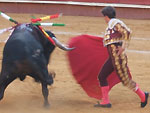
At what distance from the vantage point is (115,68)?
4316 mm

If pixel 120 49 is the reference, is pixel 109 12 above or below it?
above

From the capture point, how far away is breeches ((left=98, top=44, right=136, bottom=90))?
427 cm

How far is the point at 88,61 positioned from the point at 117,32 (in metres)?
0.80

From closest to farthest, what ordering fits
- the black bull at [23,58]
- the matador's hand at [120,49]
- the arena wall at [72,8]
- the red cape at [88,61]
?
the black bull at [23,58], the matador's hand at [120,49], the red cape at [88,61], the arena wall at [72,8]

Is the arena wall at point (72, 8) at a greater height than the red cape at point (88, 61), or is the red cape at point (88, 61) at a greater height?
the red cape at point (88, 61)

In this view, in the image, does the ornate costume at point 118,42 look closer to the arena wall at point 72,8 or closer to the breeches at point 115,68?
the breeches at point 115,68

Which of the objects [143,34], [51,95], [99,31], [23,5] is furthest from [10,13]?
[51,95]

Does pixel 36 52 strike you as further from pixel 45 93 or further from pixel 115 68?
pixel 115 68

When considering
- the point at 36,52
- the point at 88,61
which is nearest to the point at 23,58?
the point at 36,52

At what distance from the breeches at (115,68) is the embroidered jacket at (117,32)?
7cm

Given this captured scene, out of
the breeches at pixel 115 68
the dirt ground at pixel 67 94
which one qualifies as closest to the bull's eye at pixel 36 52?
the dirt ground at pixel 67 94

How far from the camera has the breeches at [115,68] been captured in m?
4.27

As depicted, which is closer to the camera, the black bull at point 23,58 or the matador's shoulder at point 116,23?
the black bull at point 23,58

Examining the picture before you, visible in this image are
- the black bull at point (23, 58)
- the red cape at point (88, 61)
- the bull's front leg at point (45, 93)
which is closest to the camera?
the black bull at point (23, 58)
